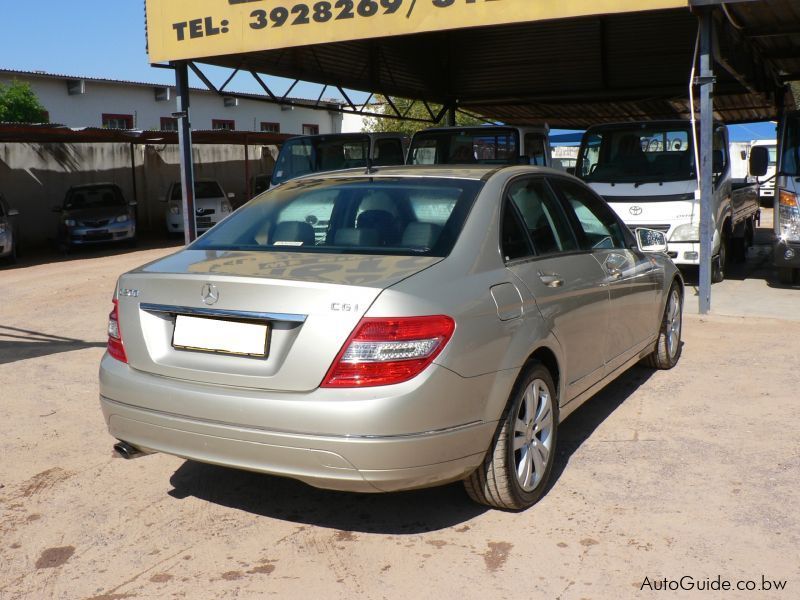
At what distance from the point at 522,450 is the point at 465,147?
9668mm

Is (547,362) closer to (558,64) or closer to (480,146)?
(480,146)

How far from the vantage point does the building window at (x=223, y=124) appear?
3228 cm

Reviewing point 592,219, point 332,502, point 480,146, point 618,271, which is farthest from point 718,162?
point 332,502

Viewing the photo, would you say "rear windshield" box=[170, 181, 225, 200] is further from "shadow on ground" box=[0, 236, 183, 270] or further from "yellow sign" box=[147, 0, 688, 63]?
"yellow sign" box=[147, 0, 688, 63]

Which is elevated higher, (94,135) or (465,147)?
(94,135)

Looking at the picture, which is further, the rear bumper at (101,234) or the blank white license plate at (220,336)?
the rear bumper at (101,234)

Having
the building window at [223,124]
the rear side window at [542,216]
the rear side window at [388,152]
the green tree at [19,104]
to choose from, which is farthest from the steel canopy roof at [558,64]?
the building window at [223,124]

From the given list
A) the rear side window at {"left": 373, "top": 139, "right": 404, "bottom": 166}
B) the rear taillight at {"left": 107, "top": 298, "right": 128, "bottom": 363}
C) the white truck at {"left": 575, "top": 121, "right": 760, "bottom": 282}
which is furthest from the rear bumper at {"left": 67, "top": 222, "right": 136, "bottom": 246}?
the rear taillight at {"left": 107, "top": 298, "right": 128, "bottom": 363}

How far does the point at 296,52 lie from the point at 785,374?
10875 millimetres

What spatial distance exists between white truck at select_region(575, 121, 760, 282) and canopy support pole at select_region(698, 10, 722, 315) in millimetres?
1036

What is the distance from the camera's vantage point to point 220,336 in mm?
3605

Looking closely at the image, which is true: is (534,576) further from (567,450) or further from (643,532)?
(567,450)

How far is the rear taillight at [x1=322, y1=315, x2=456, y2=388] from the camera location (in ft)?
11.0

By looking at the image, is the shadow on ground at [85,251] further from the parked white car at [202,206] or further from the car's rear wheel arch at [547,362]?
the car's rear wheel arch at [547,362]
